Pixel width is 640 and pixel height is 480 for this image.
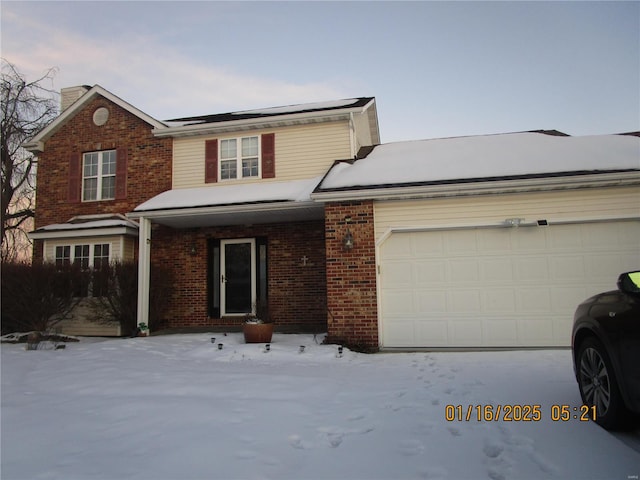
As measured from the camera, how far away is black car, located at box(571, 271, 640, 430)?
9.37 feet

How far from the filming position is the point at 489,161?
830cm

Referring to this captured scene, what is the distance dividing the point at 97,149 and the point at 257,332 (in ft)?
28.5

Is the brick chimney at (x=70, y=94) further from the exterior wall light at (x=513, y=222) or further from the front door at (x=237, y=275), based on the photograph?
the exterior wall light at (x=513, y=222)

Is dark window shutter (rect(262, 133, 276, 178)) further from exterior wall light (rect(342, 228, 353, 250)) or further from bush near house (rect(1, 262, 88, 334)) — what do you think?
bush near house (rect(1, 262, 88, 334))

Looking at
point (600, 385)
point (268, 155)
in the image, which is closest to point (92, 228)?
point (268, 155)

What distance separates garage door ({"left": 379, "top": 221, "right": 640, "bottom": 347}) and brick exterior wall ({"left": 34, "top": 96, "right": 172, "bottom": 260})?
310 inches

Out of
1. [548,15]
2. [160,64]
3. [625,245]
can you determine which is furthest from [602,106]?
[160,64]

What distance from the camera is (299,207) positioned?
946cm

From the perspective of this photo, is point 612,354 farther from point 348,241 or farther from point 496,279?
point 348,241

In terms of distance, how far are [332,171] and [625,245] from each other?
18.9 ft

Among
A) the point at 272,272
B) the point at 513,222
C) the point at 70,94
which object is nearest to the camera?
the point at 513,222

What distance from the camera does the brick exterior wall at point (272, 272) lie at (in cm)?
1071

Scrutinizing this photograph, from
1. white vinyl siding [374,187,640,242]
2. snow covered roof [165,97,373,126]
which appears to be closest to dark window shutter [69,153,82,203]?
snow covered roof [165,97,373,126]

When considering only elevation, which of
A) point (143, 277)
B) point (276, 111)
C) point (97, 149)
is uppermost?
point (276, 111)
